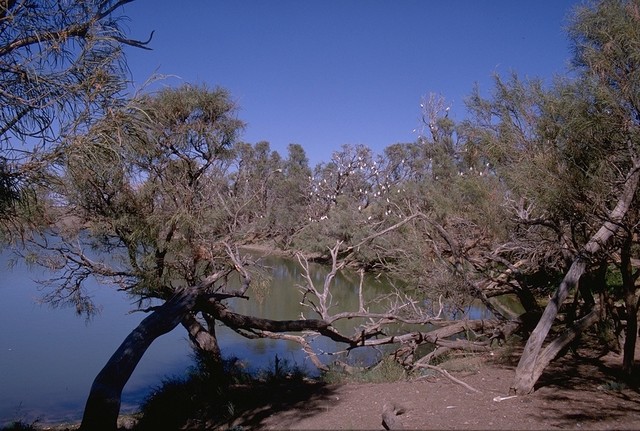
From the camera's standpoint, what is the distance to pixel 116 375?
11.9 feet

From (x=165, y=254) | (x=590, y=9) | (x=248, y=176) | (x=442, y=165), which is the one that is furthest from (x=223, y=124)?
(x=442, y=165)

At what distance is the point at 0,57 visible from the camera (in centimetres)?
293

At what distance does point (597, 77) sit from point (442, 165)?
52.5 ft

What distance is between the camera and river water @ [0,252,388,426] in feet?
30.8

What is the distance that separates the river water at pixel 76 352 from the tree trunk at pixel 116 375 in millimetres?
4880

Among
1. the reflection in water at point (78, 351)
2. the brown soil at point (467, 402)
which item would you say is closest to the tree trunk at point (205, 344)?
the brown soil at point (467, 402)

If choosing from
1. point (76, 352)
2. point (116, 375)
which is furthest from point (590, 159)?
point (76, 352)

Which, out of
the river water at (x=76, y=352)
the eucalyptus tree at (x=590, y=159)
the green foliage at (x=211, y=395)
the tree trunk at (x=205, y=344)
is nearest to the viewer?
the eucalyptus tree at (x=590, y=159)

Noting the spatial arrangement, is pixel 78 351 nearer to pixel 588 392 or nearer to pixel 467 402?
pixel 467 402

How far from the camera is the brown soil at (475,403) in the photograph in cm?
433

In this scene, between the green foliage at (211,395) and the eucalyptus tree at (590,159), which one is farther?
the green foliage at (211,395)

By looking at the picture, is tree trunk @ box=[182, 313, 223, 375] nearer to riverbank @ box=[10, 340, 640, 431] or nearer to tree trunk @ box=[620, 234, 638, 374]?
riverbank @ box=[10, 340, 640, 431]

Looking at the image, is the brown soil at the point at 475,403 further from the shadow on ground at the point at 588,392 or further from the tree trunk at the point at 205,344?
the tree trunk at the point at 205,344

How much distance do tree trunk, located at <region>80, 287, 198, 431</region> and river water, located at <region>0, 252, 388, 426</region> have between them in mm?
4880
